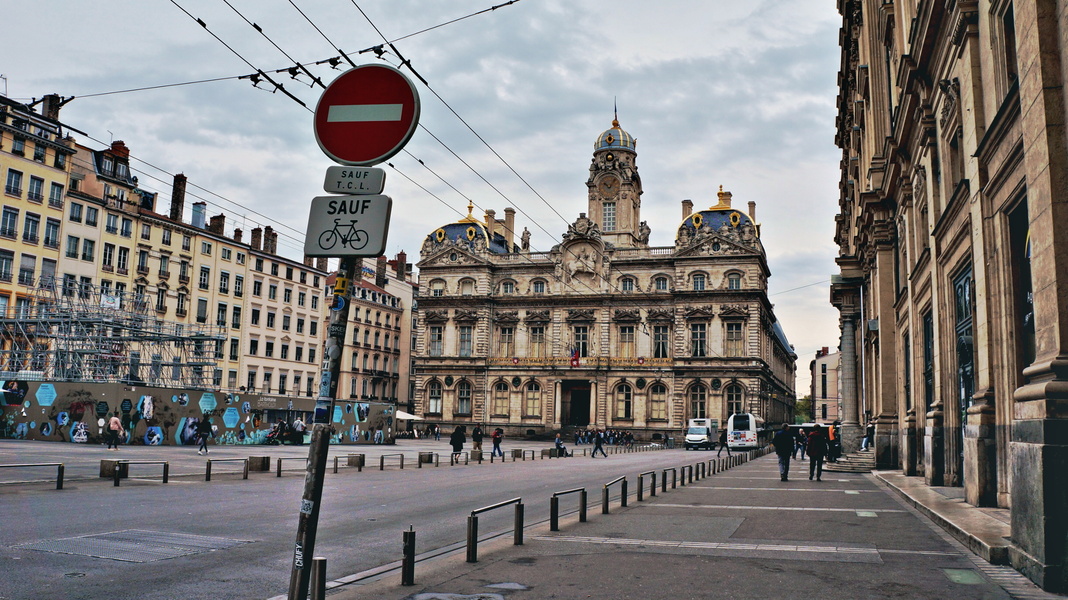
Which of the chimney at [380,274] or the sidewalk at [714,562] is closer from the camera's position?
the sidewalk at [714,562]

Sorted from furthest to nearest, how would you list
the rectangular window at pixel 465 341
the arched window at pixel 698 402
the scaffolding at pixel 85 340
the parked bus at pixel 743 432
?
the rectangular window at pixel 465 341 < the arched window at pixel 698 402 < the parked bus at pixel 743 432 < the scaffolding at pixel 85 340

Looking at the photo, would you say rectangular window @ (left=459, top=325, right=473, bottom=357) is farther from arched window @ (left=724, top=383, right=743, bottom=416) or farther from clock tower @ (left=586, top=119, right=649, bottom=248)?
arched window @ (left=724, top=383, right=743, bottom=416)

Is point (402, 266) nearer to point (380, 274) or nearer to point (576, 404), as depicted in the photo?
point (380, 274)

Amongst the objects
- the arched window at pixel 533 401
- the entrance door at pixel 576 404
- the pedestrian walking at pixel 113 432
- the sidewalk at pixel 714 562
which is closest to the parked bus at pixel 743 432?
the entrance door at pixel 576 404

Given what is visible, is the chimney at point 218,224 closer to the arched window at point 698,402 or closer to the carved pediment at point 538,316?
the carved pediment at point 538,316

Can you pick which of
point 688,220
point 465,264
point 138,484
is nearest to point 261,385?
point 465,264

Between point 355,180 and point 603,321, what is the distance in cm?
7411

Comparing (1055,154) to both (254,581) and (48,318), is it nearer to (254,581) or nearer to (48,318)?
(254,581)

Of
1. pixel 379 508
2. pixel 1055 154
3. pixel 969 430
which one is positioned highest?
pixel 1055 154

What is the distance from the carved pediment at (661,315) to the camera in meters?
76.8

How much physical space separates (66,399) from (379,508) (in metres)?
27.3

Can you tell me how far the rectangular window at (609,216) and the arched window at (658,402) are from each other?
16864 millimetres

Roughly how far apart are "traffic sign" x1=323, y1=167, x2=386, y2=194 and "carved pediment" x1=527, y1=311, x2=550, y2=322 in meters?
75.6

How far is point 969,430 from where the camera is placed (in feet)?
43.4
